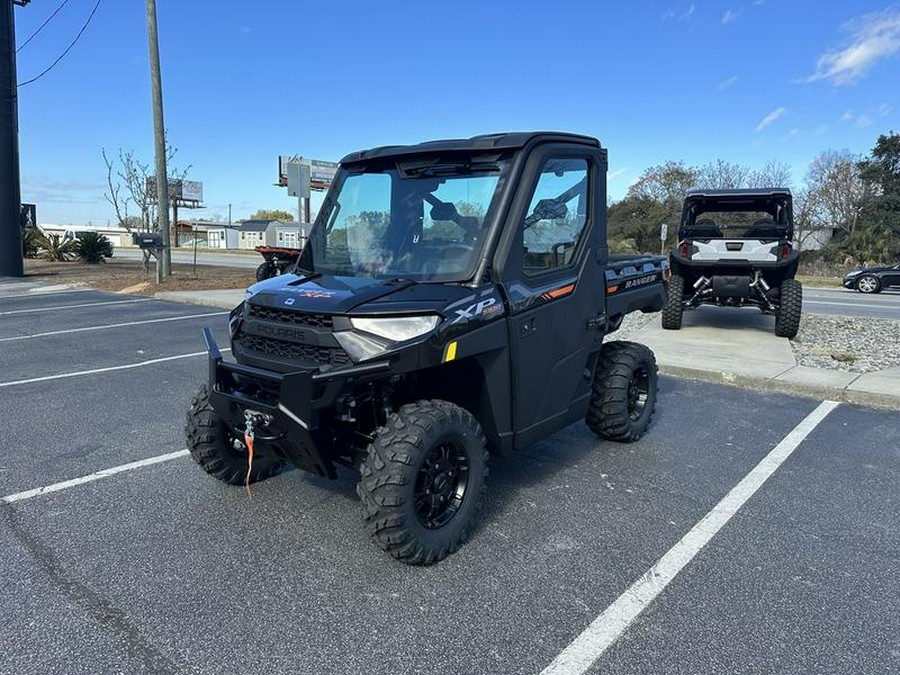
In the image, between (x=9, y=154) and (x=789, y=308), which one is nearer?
(x=789, y=308)

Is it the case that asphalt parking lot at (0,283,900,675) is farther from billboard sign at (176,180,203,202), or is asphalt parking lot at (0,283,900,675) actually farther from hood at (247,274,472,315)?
billboard sign at (176,180,203,202)

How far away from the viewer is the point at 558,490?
13.5 feet

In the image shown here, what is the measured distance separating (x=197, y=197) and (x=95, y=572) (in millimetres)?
80343

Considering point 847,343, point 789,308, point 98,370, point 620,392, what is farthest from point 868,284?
point 98,370

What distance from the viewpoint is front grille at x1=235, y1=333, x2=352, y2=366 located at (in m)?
3.06

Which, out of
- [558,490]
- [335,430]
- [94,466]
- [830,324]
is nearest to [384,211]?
[335,430]

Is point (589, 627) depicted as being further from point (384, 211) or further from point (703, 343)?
point (703, 343)

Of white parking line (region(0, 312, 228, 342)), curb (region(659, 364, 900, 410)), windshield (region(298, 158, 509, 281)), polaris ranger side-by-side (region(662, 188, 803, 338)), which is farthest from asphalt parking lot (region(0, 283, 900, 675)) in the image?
white parking line (region(0, 312, 228, 342))

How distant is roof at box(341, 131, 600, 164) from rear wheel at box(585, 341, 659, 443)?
5.42 feet

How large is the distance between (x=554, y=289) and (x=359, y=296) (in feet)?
4.03

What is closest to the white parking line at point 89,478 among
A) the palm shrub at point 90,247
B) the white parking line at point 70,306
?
the white parking line at point 70,306

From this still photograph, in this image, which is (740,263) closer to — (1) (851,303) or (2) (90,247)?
(1) (851,303)

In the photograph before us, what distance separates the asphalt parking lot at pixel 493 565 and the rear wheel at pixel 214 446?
17 centimetres

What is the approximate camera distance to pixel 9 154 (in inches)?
802
